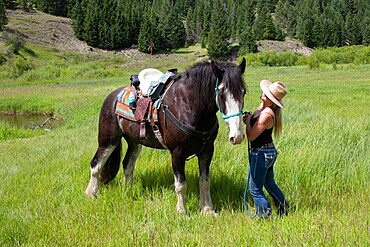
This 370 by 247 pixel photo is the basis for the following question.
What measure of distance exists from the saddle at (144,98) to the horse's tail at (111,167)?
0.87 m

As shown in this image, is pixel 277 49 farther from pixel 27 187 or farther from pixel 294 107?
pixel 27 187

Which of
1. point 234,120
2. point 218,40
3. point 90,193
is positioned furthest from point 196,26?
point 234,120

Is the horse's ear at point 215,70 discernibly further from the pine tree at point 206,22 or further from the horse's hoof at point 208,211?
the pine tree at point 206,22

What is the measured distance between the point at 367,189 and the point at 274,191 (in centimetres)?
144

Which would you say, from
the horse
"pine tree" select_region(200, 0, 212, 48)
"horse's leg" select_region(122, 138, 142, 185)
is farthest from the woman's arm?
"pine tree" select_region(200, 0, 212, 48)

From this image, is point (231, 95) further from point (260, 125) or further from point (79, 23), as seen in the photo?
point (79, 23)

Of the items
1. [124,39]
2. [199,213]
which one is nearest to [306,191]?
[199,213]

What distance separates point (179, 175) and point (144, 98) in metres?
1.28

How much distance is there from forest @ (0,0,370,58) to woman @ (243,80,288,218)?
2822 inches

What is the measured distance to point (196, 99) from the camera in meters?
4.28

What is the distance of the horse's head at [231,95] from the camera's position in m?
3.67

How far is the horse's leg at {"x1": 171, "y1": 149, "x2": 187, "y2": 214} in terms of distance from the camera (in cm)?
446

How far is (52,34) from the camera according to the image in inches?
3007

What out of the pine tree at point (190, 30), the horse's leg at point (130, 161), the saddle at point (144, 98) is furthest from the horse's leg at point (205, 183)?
the pine tree at point (190, 30)
